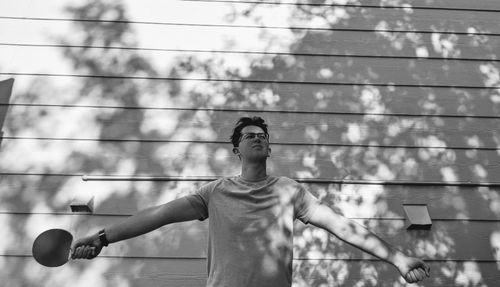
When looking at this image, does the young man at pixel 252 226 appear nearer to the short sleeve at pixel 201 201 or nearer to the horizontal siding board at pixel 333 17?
the short sleeve at pixel 201 201

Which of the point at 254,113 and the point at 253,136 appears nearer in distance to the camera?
the point at 253,136

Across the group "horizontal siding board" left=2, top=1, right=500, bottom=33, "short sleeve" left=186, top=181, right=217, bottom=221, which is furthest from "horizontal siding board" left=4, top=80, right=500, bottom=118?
"short sleeve" left=186, top=181, right=217, bottom=221

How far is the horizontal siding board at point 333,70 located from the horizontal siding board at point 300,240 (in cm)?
126

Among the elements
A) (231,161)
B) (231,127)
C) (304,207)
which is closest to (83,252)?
(304,207)

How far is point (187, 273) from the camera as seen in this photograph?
3.30 m

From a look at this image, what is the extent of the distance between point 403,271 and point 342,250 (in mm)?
1523

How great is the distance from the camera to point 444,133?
150 inches

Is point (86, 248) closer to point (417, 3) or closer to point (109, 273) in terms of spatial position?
point (109, 273)

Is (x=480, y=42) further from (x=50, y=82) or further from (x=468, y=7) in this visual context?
(x=50, y=82)

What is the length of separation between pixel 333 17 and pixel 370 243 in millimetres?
2748

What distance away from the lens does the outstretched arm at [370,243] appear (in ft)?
6.23

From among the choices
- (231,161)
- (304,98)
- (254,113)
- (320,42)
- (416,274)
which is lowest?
(416,274)

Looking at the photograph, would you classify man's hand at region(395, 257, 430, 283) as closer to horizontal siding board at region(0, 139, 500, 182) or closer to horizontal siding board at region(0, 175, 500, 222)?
horizontal siding board at region(0, 175, 500, 222)

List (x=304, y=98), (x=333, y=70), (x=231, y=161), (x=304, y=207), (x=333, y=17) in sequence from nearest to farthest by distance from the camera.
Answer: (x=304, y=207) < (x=231, y=161) < (x=304, y=98) < (x=333, y=70) < (x=333, y=17)
